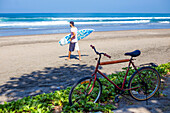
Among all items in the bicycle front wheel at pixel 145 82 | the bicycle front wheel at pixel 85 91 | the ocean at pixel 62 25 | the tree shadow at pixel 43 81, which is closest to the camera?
the bicycle front wheel at pixel 85 91

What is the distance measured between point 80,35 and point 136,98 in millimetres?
6167

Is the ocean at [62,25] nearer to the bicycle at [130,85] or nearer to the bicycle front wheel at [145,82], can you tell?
→ the bicycle at [130,85]

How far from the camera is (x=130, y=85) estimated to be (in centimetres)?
439

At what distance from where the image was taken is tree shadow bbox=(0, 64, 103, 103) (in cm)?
546

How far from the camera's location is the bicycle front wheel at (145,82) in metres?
4.42

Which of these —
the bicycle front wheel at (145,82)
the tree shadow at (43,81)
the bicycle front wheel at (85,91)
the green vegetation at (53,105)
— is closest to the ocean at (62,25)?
the tree shadow at (43,81)

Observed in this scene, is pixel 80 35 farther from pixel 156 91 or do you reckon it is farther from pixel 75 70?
pixel 156 91

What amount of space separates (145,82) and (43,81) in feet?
11.4

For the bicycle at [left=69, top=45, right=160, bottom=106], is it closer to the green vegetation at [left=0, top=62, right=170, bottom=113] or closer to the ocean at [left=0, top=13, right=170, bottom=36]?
the green vegetation at [left=0, top=62, right=170, bottom=113]

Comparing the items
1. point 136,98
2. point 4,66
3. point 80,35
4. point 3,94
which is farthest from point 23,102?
point 80,35

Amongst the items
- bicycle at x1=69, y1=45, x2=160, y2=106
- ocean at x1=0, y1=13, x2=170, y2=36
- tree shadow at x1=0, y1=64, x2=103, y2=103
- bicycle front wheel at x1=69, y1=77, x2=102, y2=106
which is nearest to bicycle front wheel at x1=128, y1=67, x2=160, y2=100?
bicycle at x1=69, y1=45, x2=160, y2=106

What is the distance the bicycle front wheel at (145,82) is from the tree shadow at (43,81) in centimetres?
226

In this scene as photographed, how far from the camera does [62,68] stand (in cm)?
791

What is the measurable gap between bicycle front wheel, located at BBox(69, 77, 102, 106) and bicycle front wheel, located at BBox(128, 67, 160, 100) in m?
0.82
